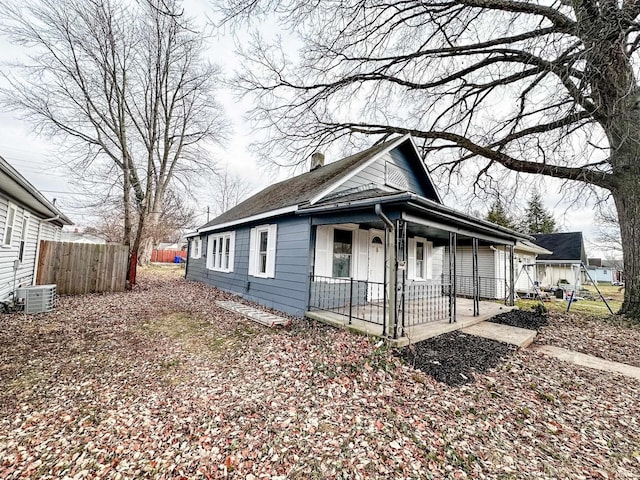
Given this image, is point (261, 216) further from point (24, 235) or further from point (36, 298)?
point (24, 235)

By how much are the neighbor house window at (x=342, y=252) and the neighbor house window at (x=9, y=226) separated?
28.7 ft

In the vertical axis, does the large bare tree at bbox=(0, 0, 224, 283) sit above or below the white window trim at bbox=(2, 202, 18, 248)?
above

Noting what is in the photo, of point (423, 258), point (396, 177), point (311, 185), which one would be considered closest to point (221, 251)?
point (311, 185)

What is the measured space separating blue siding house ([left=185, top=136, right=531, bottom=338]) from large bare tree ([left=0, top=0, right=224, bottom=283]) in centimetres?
660

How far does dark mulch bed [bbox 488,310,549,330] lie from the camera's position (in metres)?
7.35

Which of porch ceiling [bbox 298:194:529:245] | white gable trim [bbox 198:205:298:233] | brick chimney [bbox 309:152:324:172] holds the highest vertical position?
brick chimney [bbox 309:152:324:172]

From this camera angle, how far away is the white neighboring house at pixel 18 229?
6382 mm

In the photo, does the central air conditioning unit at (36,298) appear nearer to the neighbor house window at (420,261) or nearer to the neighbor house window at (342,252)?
the neighbor house window at (342,252)

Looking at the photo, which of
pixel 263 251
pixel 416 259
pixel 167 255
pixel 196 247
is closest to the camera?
pixel 263 251

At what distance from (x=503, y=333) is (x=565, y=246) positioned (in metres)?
23.5

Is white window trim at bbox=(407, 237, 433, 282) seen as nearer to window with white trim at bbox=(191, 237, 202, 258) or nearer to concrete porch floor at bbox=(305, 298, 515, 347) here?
concrete porch floor at bbox=(305, 298, 515, 347)

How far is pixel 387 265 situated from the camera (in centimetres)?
670

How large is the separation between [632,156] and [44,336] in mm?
14572

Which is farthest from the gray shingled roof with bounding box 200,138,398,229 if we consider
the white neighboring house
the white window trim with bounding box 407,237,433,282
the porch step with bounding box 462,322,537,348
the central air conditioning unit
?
the central air conditioning unit
